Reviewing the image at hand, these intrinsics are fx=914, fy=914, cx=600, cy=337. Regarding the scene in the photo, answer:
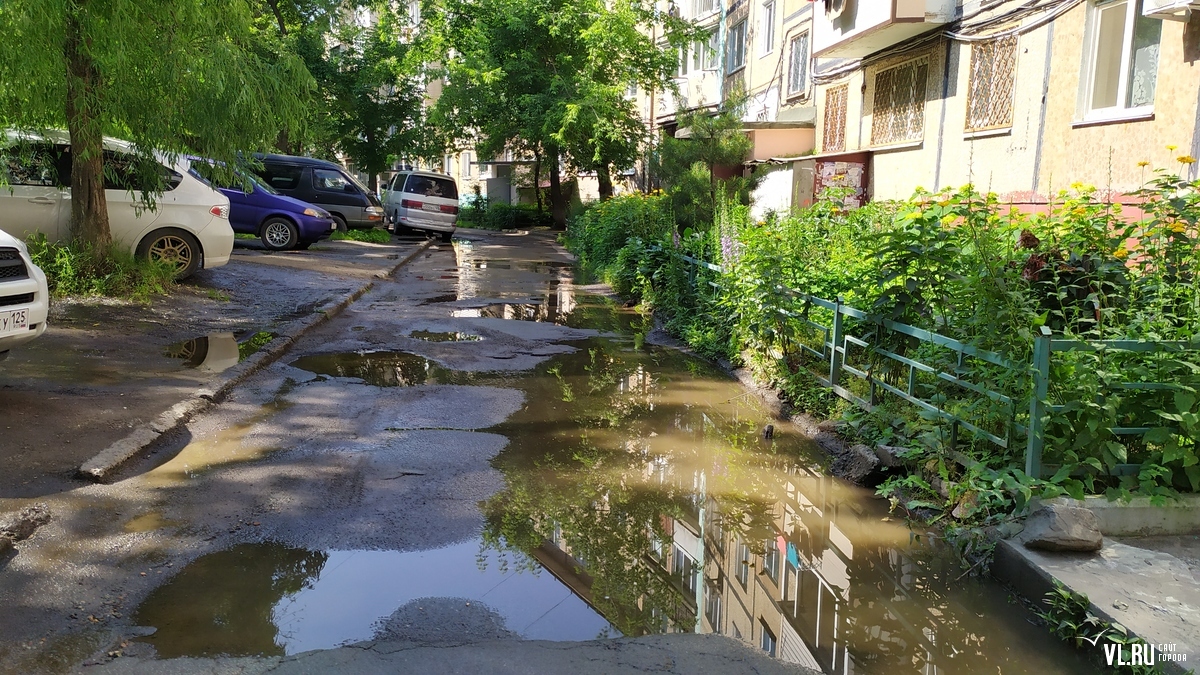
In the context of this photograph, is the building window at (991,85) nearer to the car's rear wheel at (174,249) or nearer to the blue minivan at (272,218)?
the car's rear wheel at (174,249)

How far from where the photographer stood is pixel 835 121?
20922mm

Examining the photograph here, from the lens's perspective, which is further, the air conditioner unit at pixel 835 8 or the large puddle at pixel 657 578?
the air conditioner unit at pixel 835 8

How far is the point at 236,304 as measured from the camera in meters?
11.7

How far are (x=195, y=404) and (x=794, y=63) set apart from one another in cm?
2061

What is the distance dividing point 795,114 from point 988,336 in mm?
18916

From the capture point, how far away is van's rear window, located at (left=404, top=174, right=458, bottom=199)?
26859 mm

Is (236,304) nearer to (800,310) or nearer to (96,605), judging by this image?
(800,310)

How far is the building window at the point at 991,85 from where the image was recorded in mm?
13891

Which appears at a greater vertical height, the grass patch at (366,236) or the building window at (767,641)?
the grass patch at (366,236)

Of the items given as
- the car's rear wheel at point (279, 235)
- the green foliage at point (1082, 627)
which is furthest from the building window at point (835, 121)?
the green foliage at point (1082, 627)

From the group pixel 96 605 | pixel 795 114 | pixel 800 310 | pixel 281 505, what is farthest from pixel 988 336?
pixel 795 114

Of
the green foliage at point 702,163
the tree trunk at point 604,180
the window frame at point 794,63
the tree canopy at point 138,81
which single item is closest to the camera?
the tree canopy at point 138,81

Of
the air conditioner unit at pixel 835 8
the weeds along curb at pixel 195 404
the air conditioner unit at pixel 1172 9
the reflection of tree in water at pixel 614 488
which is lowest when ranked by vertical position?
the reflection of tree in water at pixel 614 488

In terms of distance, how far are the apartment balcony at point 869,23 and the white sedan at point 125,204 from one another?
11.3m
